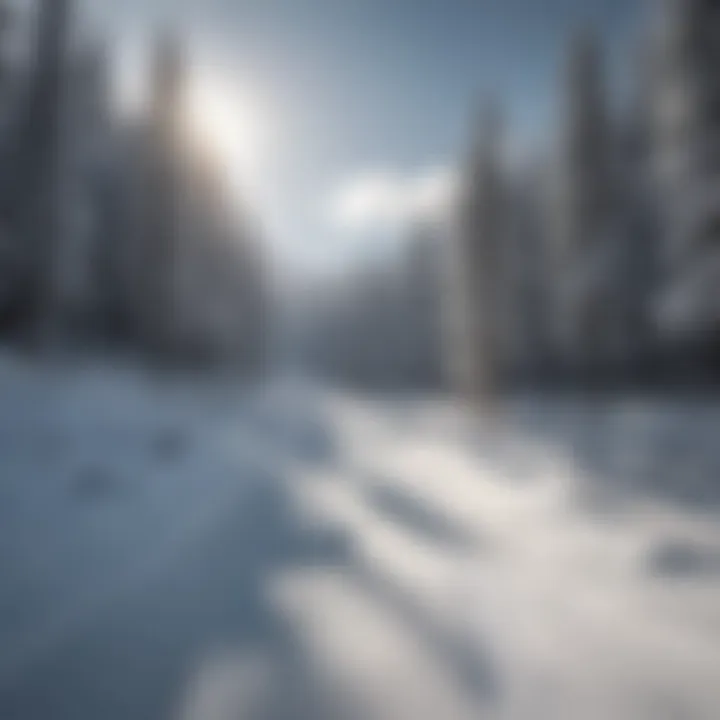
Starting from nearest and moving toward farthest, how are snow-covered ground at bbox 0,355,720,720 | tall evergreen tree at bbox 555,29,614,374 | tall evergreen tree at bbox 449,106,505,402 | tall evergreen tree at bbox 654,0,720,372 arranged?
1. snow-covered ground at bbox 0,355,720,720
2. tall evergreen tree at bbox 654,0,720,372
3. tall evergreen tree at bbox 555,29,614,374
4. tall evergreen tree at bbox 449,106,505,402

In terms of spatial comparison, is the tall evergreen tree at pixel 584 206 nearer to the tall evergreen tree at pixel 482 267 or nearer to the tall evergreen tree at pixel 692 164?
the tall evergreen tree at pixel 482 267

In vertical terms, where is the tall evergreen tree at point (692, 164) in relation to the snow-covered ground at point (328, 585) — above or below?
above

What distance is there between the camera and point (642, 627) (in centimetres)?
406

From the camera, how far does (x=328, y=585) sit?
4.86m

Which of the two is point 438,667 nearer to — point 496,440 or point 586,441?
point 586,441

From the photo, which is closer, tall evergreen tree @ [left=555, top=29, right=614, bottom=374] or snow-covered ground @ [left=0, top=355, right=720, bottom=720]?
snow-covered ground @ [left=0, top=355, right=720, bottom=720]

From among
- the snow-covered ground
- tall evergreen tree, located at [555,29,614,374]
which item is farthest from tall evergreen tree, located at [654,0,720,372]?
tall evergreen tree, located at [555,29,614,374]

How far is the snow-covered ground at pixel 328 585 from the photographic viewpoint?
128 inches

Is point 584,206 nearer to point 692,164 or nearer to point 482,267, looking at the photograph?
point 482,267

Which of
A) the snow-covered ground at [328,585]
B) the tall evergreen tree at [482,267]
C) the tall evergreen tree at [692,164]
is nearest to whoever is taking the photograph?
the snow-covered ground at [328,585]

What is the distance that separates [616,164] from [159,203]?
1887cm

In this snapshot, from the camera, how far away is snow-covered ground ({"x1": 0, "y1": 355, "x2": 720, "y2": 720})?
128 inches

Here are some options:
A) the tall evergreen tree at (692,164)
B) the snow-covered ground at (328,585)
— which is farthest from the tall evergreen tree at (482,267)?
the snow-covered ground at (328,585)

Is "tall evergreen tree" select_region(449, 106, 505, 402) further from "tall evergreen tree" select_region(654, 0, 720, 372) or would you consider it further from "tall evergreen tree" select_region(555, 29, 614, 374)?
"tall evergreen tree" select_region(654, 0, 720, 372)
